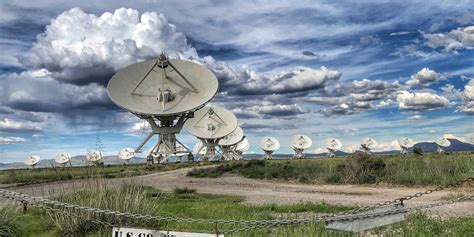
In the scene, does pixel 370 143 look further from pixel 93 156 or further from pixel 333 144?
pixel 93 156

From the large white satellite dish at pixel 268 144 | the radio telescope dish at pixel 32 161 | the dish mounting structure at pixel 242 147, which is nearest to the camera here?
the radio telescope dish at pixel 32 161

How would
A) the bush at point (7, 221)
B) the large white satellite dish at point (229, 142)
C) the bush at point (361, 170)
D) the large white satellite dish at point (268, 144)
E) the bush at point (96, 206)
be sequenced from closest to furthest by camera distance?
the bush at point (7, 221), the bush at point (96, 206), the bush at point (361, 170), the large white satellite dish at point (229, 142), the large white satellite dish at point (268, 144)

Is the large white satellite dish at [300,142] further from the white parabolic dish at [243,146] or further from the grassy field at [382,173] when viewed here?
the grassy field at [382,173]

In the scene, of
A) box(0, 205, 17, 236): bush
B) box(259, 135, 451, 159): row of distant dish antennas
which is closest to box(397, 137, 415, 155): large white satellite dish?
box(259, 135, 451, 159): row of distant dish antennas

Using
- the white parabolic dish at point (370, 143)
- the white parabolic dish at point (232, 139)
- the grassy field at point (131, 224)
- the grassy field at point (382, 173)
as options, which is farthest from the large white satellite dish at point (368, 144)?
the grassy field at point (131, 224)

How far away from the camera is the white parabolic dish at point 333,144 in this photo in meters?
86.7

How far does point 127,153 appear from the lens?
71.0 metres

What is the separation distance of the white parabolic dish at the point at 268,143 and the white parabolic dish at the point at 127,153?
24.9 m

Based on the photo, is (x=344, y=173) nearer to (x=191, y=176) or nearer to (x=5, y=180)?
(x=191, y=176)

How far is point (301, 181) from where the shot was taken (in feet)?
83.7

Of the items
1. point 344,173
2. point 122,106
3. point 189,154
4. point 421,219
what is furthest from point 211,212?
point 189,154

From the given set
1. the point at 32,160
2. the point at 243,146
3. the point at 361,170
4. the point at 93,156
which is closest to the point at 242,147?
the point at 243,146

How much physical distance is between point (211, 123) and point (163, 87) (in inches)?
913

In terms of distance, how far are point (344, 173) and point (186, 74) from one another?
3319 cm
